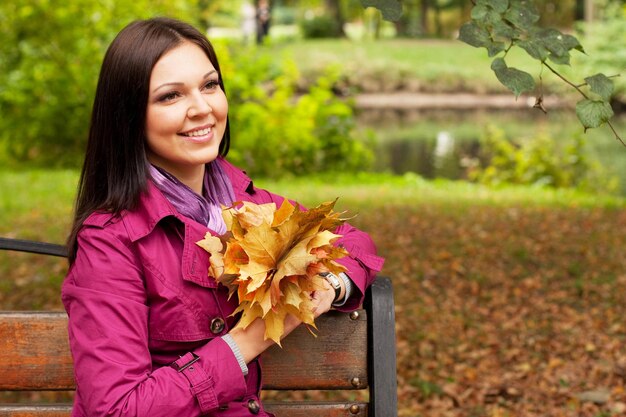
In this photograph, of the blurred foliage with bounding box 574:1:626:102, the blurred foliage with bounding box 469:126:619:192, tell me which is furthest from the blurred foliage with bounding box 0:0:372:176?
the blurred foliage with bounding box 574:1:626:102

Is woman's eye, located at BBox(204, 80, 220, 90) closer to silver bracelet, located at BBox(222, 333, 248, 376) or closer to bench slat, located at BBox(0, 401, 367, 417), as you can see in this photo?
silver bracelet, located at BBox(222, 333, 248, 376)

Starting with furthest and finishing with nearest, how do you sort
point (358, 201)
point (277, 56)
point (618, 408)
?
1. point (277, 56)
2. point (358, 201)
3. point (618, 408)

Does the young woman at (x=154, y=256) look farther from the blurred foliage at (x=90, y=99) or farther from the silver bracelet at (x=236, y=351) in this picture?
the blurred foliage at (x=90, y=99)

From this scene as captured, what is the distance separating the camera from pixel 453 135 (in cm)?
1866

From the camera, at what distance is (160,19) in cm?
200

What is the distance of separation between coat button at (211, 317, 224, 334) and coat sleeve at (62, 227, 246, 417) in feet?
0.12

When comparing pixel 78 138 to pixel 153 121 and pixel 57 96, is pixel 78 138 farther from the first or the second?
pixel 153 121

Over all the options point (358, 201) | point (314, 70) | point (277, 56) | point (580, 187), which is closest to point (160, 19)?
point (358, 201)

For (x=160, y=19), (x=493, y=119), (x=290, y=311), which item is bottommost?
(x=493, y=119)

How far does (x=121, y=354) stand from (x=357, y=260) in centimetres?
68

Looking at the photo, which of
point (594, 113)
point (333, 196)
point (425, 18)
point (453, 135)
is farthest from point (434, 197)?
point (425, 18)

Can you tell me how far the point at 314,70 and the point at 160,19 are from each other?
23.6m

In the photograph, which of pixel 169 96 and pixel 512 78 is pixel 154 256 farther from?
pixel 512 78

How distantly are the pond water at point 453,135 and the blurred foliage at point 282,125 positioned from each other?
0.76m
